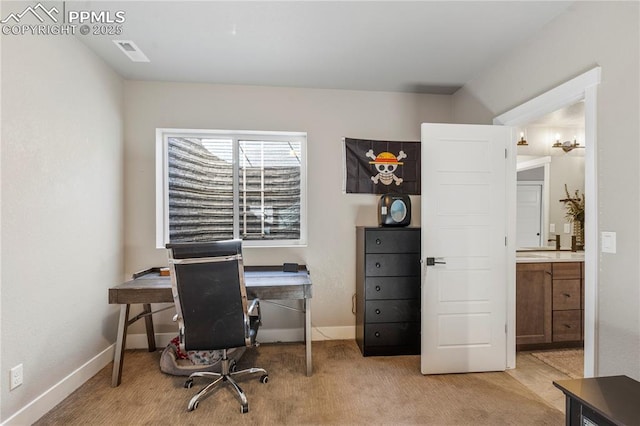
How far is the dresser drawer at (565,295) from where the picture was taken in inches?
116

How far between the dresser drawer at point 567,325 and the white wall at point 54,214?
416 centimetres

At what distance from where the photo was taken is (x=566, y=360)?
2.79 meters

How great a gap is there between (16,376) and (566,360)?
13.6ft

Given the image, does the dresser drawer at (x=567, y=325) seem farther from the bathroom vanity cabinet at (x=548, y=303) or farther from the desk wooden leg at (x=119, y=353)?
the desk wooden leg at (x=119, y=353)

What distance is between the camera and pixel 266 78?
304 centimetres

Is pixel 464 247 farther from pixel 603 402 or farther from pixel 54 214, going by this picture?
pixel 54 214

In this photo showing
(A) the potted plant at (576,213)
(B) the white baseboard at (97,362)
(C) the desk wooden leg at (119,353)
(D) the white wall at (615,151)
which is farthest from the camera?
(A) the potted plant at (576,213)

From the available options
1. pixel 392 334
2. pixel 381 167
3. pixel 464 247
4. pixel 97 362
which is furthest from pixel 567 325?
pixel 97 362

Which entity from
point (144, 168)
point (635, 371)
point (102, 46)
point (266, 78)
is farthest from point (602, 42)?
point (144, 168)

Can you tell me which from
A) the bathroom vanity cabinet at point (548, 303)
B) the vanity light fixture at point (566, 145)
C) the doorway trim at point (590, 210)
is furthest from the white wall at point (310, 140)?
the doorway trim at point (590, 210)

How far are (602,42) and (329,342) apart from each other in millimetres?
3150

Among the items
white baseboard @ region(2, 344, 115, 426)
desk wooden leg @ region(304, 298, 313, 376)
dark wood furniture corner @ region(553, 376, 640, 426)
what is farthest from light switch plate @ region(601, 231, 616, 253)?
white baseboard @ region(2, 344, 115, 426)

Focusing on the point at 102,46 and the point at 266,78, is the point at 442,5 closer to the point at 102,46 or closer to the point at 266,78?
the point at 266,78

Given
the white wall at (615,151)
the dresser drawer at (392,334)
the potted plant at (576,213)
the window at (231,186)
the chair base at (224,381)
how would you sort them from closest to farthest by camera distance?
the white wall at (615,151), the chair base at (224,381), the dresser drawer at (392,334), the window at (231,186), the potted plant at (576,213)
